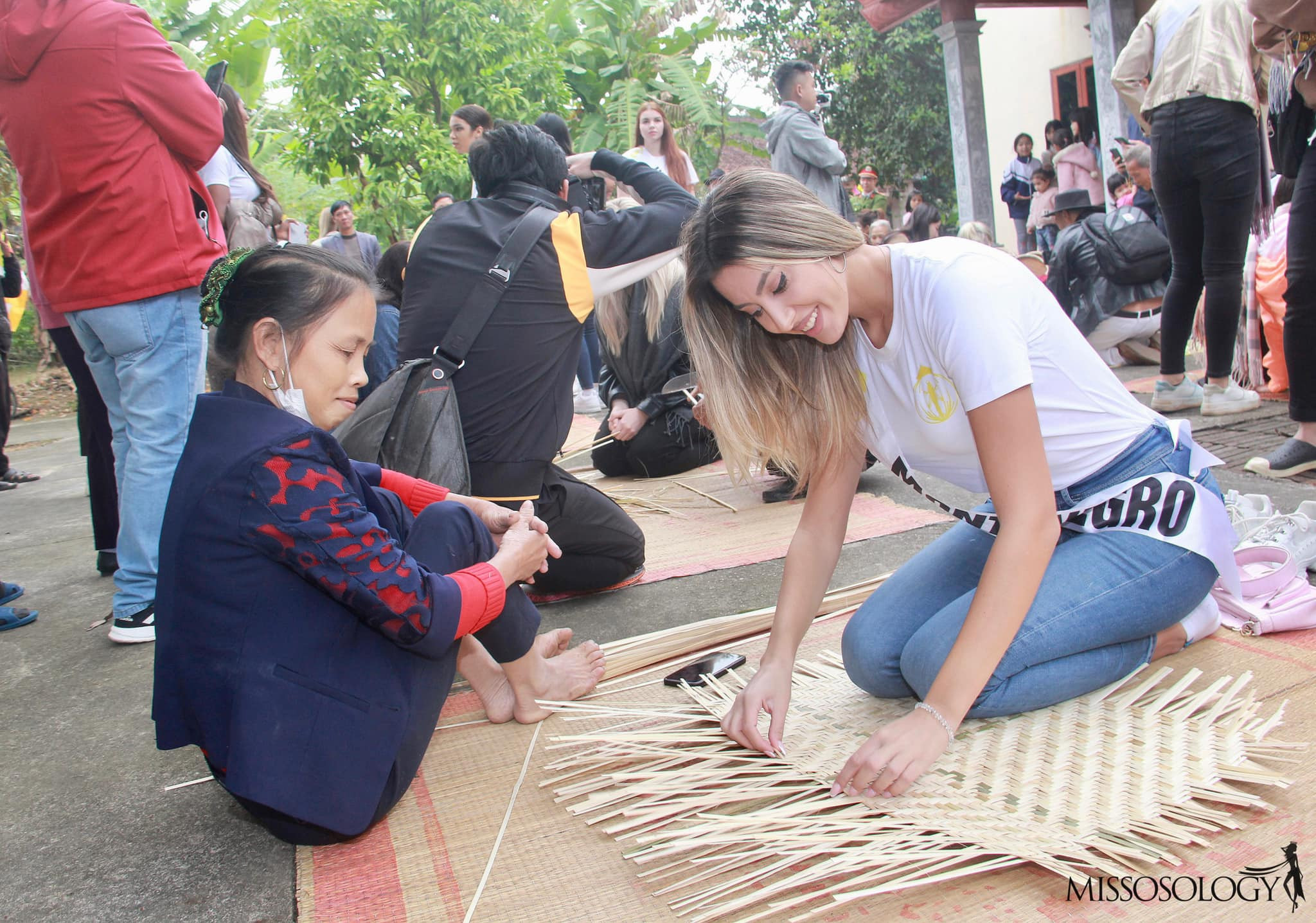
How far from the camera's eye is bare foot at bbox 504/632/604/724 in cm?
193

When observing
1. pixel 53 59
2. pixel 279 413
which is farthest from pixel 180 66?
pixel 279 413

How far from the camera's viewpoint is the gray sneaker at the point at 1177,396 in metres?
4.13

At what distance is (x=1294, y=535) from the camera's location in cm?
215

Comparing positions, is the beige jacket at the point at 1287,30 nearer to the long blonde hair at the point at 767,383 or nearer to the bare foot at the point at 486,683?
the long blonde hair at the point at 767,383

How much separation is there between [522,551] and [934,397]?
78 cm

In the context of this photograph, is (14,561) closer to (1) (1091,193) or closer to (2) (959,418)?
(2) (959,418)

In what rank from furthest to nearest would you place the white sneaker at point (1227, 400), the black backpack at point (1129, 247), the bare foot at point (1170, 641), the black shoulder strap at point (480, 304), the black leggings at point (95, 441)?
the black backpack at point (1129, 247) → the white sneaker at point (1227, 400) → the black leggings at point (95, 441) → the black shoulder strap at point (480, 304) → the bare foot at point (1170, 641)

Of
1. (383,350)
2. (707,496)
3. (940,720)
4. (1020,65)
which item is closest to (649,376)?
(707,496)

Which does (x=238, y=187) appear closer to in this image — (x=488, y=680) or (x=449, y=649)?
(x=488, y=680)

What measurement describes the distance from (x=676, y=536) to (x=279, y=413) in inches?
78.0

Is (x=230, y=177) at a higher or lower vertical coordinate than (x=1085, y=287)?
higher

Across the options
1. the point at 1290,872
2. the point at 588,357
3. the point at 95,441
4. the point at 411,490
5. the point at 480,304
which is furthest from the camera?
the point at 588,357

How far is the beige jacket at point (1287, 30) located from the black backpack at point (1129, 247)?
2.30 metres

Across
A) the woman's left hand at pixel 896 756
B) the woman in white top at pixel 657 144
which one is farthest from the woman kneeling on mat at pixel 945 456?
the woman in white top at pixel 657 144
